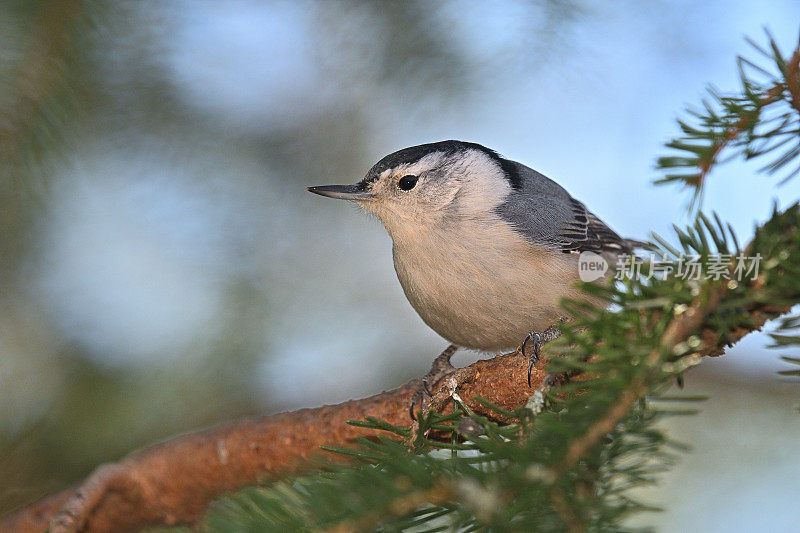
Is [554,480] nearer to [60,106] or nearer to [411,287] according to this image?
[411,287]

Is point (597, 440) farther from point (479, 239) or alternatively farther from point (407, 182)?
point (407, 182)

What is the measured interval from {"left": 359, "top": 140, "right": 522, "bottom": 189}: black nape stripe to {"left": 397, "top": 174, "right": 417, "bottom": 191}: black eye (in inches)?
1.9

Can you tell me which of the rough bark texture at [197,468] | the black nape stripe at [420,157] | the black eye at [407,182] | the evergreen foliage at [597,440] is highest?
the black nape stripe at [420,157]

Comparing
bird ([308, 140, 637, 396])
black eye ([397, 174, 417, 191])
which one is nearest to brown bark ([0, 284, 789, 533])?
bird ([308, 140, 637, 396])

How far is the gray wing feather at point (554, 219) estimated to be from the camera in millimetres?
1981

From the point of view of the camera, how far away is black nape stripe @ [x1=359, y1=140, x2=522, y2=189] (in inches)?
86.4

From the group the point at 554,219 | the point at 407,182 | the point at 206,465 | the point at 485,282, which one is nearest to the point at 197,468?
the point at 206,465

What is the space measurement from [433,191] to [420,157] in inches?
4.7

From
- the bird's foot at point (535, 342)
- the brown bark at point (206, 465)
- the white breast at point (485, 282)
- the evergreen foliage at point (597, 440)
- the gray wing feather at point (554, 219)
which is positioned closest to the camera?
the evergreen foliage at point (597, 440)

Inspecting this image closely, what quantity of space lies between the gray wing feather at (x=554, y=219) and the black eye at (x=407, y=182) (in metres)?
0.31

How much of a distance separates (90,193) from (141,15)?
60 centimetres

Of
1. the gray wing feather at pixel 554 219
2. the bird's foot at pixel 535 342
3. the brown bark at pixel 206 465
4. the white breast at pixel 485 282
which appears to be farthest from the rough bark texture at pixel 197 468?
the gray wing feather at pixel 554 219

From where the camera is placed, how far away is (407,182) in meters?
2.19

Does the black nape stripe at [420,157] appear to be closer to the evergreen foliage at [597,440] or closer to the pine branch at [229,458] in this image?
the pine branch at [229,458]
